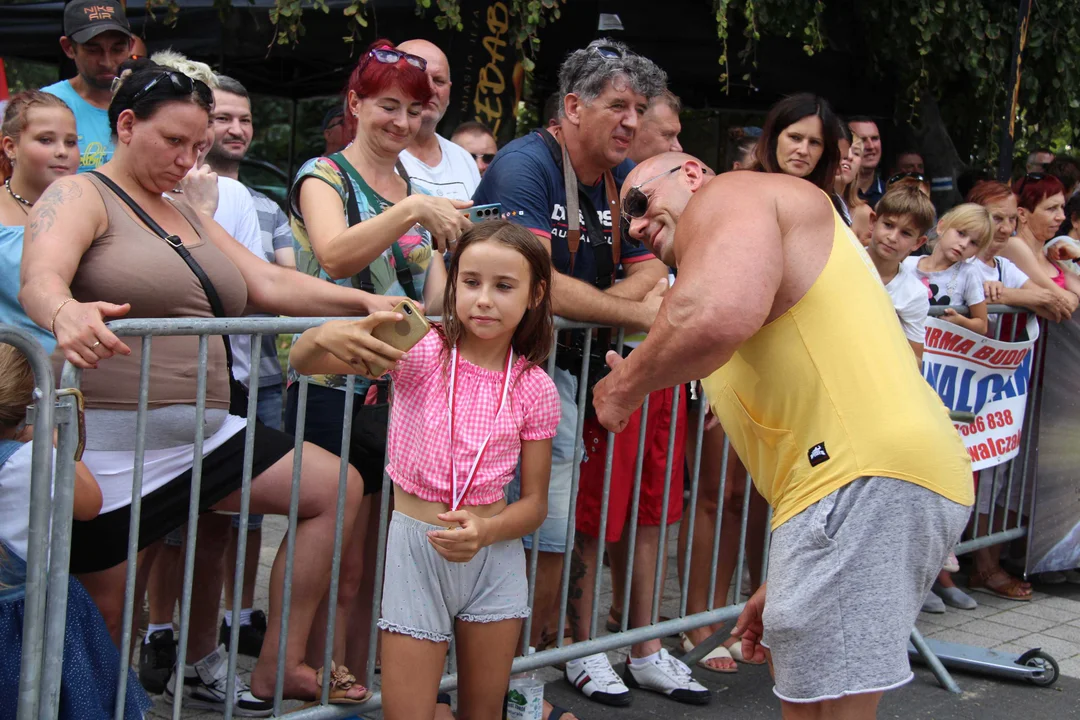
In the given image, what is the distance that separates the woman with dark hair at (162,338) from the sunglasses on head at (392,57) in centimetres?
63

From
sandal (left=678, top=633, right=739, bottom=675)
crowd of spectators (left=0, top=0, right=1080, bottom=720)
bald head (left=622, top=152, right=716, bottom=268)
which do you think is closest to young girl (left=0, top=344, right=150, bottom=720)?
crowd of spectators (left=0, top=0, right=1080, bottom=720)

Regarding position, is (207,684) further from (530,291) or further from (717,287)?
(717,287)

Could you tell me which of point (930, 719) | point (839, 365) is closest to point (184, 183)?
point (839, 365)

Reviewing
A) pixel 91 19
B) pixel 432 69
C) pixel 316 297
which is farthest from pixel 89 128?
pixel 316 297

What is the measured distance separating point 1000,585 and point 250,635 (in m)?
3.70

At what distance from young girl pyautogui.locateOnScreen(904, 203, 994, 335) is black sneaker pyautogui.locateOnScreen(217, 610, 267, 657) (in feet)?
10.8

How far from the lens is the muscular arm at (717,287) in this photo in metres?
2.45

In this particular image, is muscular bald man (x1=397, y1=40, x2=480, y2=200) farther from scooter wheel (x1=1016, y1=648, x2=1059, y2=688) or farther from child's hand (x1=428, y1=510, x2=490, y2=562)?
scooter wheel (x1=1016, y1=648, x2=1059, y2=688)

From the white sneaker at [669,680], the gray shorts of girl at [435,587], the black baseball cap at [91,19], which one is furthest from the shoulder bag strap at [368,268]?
the black baseball cap at [91,19]

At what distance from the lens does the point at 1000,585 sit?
19.2 feet

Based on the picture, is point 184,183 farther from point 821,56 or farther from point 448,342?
point 821,56

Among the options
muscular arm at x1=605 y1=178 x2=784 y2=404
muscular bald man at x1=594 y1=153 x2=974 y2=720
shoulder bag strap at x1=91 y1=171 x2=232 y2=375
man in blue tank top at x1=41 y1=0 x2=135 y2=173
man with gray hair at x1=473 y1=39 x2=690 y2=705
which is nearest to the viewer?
muscular arm at x1=605 y1=178 x2=784 y2=404

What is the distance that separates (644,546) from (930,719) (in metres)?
1.18

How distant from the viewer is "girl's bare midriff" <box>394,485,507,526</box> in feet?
9.89
